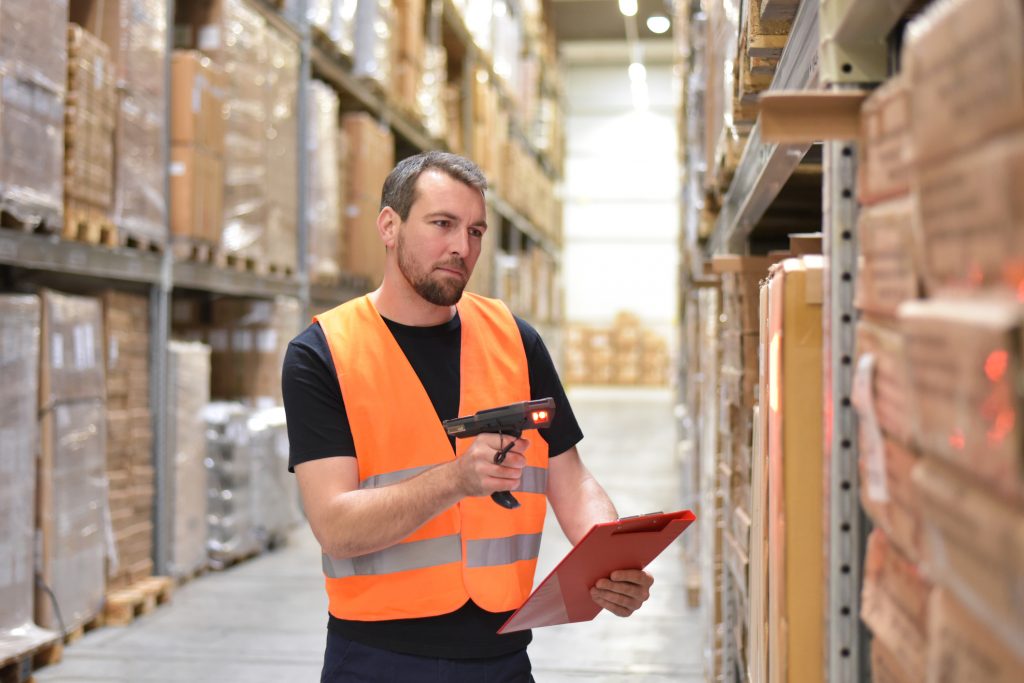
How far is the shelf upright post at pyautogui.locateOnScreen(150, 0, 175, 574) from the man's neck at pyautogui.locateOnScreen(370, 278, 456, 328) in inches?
145

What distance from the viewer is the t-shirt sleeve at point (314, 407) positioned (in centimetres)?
214

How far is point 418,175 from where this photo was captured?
90.7 inches

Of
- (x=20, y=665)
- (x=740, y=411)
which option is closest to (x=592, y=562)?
(x=740, y=411)

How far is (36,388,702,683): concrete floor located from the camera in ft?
14.9

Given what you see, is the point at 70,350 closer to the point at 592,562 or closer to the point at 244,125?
the point at 244,125

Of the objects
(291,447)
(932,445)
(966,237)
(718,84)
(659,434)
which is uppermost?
(718,84)

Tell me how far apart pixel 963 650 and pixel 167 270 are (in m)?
5.36

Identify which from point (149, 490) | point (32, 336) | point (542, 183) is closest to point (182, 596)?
point (149, 490)

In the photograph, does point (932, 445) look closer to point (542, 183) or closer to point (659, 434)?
point (659, 434)

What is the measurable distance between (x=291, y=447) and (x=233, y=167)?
4.60 metres

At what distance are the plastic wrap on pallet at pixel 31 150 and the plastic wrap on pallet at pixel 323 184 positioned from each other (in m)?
2.97

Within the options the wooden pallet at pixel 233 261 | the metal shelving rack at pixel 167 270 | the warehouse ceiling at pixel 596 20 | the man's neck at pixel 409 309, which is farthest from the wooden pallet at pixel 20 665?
the warehouse ceiling at pixel 596 20

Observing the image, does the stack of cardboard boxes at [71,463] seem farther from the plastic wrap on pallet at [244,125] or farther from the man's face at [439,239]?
the man's face at [439,239]

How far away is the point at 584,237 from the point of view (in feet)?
77.0
